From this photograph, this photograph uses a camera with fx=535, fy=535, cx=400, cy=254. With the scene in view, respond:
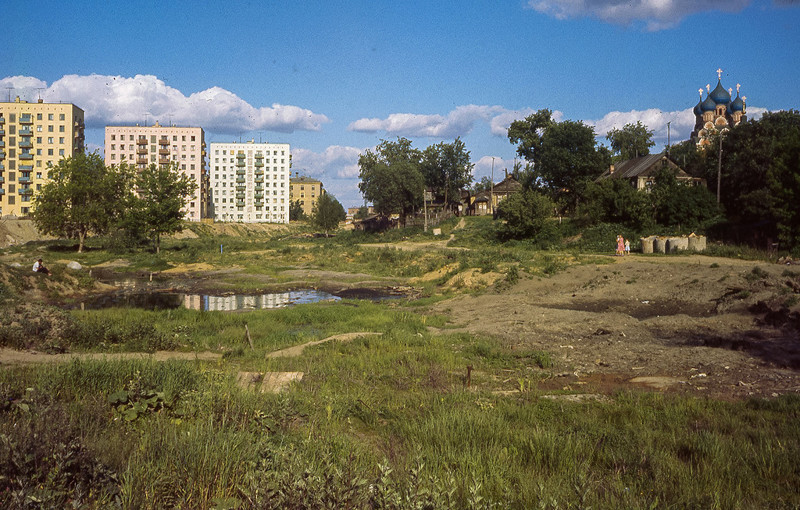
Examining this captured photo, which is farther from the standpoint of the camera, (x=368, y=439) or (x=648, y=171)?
(x=648, y=171)

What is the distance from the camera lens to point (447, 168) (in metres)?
85.0

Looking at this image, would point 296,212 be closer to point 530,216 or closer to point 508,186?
point 508,186

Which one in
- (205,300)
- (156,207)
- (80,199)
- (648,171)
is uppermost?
(648,171)

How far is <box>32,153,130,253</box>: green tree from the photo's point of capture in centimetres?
5291

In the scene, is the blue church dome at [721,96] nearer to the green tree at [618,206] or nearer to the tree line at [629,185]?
the tree line at [629,185]

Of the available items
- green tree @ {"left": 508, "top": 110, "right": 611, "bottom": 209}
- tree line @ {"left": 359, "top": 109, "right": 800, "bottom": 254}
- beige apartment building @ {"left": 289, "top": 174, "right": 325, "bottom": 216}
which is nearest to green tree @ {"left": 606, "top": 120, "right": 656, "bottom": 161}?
tree line @ {"left": 359, "top": 109, "right": 800, "bottom": 254}

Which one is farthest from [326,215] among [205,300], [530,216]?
[205,300]

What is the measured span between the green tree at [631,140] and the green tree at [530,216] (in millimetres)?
50094

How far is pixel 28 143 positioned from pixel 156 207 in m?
67.6

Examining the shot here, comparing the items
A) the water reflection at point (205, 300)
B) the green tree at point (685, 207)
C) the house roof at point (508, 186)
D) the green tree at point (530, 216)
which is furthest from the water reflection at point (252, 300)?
the house roof at point (508, 186)

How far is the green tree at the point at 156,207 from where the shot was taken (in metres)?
50.1

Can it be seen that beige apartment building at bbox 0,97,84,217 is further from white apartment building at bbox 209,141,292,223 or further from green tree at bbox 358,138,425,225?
green tree at bbox 358,138,425,225

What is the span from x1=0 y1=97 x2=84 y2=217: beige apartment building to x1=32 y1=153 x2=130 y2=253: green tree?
48449 millimetres

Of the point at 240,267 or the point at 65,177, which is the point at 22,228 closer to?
the point at 65,177
